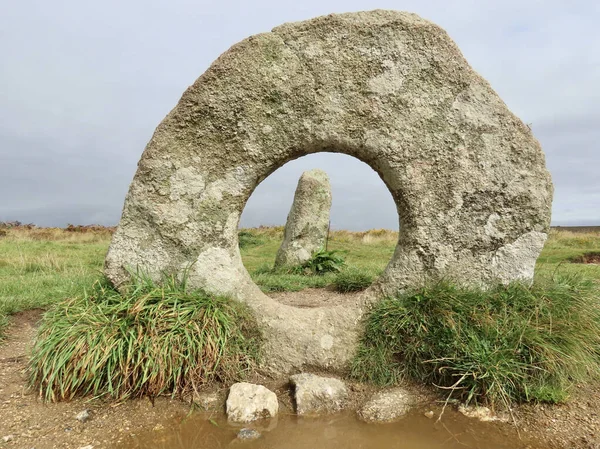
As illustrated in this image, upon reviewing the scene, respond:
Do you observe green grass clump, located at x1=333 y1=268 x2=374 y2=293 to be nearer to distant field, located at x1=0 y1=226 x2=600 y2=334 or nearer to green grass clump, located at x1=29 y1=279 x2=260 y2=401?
distant field, located at x1=0 y1=226 x2=600 y2=334

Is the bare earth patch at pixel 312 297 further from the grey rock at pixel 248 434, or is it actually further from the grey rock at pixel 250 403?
the grey rock at pixel 248 434

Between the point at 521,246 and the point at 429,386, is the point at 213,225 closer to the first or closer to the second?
the point at 429,386

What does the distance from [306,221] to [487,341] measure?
6950 mm

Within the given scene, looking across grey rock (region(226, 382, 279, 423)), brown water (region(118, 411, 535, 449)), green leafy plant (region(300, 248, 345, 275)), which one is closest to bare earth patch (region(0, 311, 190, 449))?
brown water (region(118, 411, 535, 449))

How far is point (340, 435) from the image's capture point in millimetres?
3164

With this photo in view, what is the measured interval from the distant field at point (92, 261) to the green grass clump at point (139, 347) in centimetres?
80

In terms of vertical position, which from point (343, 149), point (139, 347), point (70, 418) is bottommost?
point (70, 418)

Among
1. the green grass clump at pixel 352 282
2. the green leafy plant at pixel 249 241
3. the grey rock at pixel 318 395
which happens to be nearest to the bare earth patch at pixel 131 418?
the grey rock at pixel 318 395

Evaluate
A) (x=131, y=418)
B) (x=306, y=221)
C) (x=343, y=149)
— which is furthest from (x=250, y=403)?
(x=306, y=221)

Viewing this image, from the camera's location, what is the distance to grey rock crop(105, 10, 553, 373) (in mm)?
4039

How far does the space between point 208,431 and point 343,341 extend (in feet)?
4.92

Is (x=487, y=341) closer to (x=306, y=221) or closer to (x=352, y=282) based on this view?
(x=352, y=282)

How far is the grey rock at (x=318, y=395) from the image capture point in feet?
11.6

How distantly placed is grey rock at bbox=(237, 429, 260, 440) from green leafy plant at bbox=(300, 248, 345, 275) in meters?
6.70
